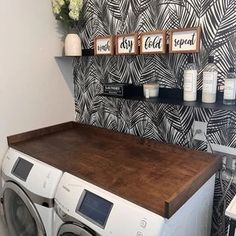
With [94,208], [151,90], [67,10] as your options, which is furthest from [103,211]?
[67,10]

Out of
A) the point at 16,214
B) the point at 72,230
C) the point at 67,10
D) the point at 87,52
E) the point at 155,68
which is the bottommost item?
the point at 16,214

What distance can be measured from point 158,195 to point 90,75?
1218 millimetres

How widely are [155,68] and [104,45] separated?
16.2 inches

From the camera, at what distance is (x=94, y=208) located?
1.09 meters

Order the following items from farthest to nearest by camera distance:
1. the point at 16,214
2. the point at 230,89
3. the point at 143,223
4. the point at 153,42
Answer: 1. the point at 16,214
2. the point at 153,42
3. the point at 230,89
4. the point at 143,223

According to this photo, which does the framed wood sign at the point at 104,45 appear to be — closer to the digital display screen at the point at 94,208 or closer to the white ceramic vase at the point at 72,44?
the white ceramic vase at the point at 72,44

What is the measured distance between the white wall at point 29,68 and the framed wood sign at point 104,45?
340mm

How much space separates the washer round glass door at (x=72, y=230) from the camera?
3.57 feet

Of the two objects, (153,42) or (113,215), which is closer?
(113,215)

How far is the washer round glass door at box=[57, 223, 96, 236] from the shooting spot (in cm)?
109

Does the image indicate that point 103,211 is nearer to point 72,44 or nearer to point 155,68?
point 155,68

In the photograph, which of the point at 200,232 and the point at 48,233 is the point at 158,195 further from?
the point at 48,233

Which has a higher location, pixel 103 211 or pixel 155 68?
pixel 155 68

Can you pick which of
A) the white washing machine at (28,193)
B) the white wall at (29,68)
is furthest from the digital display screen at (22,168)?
the white wall at (29,68)
